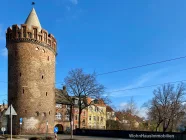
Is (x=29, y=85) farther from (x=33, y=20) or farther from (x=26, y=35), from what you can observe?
(x=33, y=20)

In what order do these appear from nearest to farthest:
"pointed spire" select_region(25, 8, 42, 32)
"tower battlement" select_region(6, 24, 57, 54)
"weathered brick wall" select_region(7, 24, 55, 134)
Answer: "weathered brick wall" select_region(7, 24, 55, 134)
"tower battlement" select_region(6, 24, 57, 54)
"pointed spire" select_region(25, 8, 42, 32)

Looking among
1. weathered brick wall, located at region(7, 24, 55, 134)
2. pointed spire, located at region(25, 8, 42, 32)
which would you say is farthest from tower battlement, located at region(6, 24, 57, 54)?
pointed spire, located at region(25, 8, 42, 32)

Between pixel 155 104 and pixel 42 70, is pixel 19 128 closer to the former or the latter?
pixel 42 70

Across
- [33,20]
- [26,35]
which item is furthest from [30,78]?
[33,20]

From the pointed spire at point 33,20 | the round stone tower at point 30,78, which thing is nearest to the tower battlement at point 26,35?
the round stone tower at point 30,78

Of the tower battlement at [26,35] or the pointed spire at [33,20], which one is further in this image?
the pointed spire at [33,20]

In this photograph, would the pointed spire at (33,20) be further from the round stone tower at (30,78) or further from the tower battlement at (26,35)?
the tower battlement at (26,35)

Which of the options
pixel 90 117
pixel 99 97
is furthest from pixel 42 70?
pixel 90 117

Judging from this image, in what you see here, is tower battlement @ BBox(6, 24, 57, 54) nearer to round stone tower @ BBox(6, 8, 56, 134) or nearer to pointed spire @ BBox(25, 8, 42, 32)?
round stone tower @ BBox(6, 8, 56, 134)

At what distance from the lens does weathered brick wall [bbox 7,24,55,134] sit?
4494 cm

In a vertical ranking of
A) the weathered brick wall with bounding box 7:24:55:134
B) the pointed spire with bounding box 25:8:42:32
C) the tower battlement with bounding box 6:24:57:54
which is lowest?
the weathered brick wall with bounding box 7:24:55:134

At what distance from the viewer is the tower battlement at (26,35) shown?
4653 centimetres

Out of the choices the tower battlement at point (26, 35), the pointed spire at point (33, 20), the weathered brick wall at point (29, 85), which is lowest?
the weathered brick wall at point (29, 85)

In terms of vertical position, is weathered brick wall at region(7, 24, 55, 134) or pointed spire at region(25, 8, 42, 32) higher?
pointed spire at region(25, 8, 42, 32)
